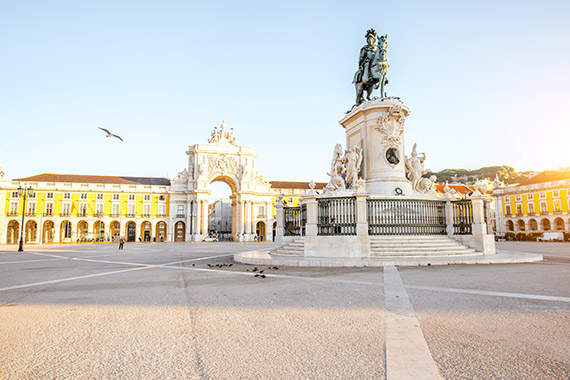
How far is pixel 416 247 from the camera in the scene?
10.9 m

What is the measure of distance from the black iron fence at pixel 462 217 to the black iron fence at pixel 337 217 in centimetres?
416

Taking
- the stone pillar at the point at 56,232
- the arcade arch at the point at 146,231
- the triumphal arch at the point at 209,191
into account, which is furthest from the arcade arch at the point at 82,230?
the triumphal arch at the point at 209,191

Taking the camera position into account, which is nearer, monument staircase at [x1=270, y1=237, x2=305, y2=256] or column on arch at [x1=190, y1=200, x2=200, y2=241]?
monument staircase at [x1=270, y1=237, x2=305, y2=256]

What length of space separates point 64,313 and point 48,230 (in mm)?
68863

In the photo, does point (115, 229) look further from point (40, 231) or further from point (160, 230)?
point (40, 231)

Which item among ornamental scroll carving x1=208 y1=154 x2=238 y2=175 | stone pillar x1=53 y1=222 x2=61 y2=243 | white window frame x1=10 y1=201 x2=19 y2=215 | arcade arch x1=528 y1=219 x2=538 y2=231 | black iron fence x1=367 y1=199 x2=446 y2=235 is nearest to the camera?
black iron fence x1=367 y1=199 x2=446 y2=235

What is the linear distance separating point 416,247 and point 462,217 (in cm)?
276

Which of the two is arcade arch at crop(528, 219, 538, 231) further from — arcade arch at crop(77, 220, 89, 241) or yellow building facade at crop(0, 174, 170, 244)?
arcade arch at crop(77, 220, 89, 241)

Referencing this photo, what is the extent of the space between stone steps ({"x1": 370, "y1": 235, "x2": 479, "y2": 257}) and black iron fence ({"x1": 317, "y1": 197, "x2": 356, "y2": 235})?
977 mm

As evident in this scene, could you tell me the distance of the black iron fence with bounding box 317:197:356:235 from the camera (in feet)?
36.0

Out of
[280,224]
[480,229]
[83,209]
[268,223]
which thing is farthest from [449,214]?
[83,209]

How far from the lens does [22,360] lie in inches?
107

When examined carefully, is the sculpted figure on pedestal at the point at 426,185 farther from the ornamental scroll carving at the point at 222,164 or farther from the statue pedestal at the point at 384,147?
the ornamental scroll carving at the point at 222,164

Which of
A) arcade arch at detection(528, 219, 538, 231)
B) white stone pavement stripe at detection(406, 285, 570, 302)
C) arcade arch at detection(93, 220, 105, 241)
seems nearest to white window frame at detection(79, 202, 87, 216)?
arcade arch at detection(93, 220, 105, 241)
